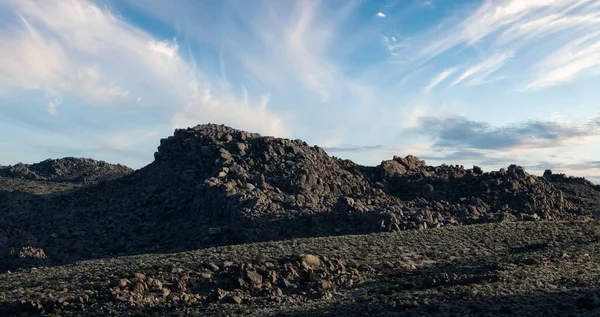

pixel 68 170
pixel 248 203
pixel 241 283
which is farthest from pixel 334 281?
pixel 68 170

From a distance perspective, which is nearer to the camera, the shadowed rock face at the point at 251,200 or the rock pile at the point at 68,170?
the shadowed rock face at the point at 251,200

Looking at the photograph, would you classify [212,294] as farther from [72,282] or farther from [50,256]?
[50,256]

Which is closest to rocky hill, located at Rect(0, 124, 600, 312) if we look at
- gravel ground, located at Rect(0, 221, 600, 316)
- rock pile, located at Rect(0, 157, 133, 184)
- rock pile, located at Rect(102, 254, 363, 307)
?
rock pile, located at Rect(102, 254, 363, 307)

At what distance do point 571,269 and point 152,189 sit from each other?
4435 cm

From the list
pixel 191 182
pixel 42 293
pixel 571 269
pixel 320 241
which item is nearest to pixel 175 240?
pixel 191 182

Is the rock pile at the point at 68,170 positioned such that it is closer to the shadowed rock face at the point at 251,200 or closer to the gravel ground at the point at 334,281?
the shadowed rock face at the point at 251,200

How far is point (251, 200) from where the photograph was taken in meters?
49.2

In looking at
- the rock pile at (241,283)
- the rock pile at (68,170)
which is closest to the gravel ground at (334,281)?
the rock pile at (241,283)

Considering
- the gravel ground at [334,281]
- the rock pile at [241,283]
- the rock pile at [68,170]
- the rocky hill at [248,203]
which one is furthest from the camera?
the rock pile at [68,170]

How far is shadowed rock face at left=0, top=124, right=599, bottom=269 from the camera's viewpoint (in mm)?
47469

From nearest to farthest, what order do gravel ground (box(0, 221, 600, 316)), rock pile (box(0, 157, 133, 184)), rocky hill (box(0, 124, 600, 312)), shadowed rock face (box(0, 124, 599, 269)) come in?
gravel ground (box(0, 221, 600, 316)), rocky hill (box(0, 124, 600, 312)), shadowed rock face (box(0, 124, 599, 269)), rock pile (box(0, 157, 133, 184))

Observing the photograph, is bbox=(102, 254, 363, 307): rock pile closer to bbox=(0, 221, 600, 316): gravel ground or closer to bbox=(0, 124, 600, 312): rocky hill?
bbox=(0, 221, 600, 316): gravel ground

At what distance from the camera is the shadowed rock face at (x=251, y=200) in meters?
47.5

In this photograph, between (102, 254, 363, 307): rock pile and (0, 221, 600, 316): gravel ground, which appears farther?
(102, 254, 363, 307): rock pile
